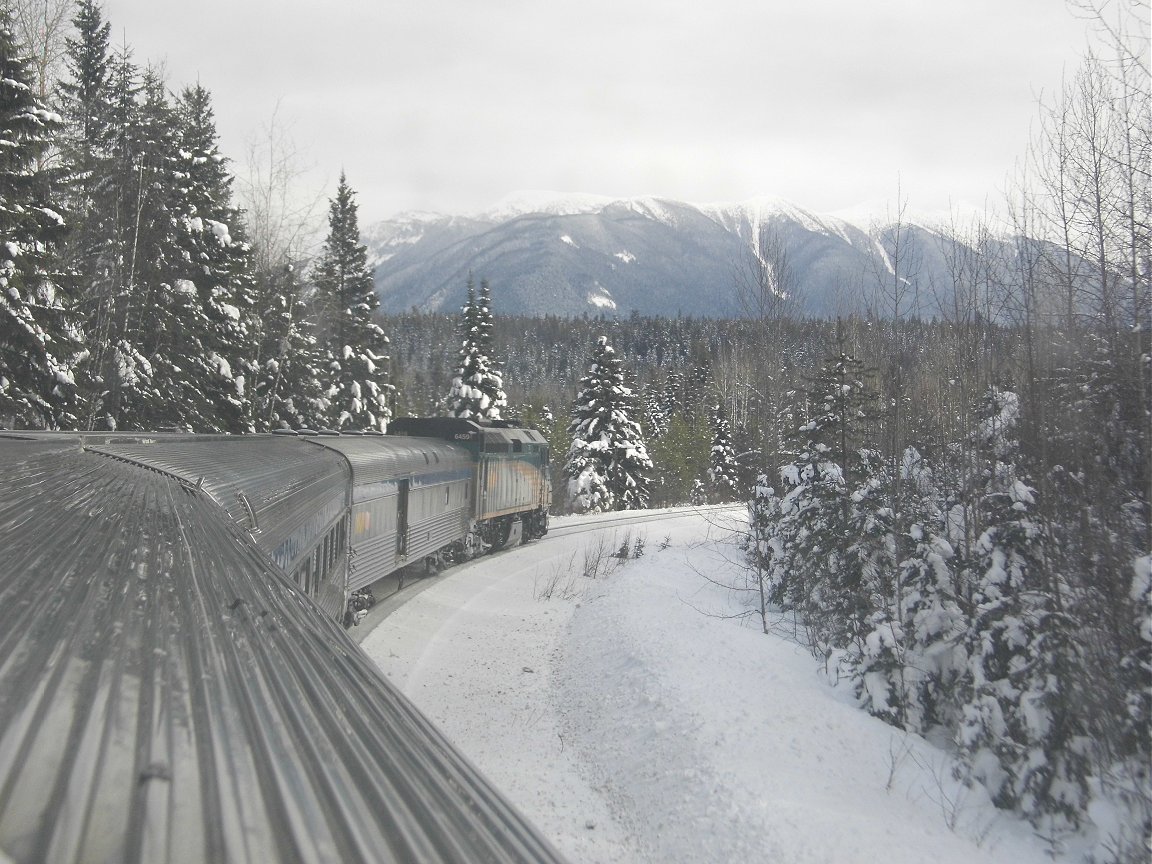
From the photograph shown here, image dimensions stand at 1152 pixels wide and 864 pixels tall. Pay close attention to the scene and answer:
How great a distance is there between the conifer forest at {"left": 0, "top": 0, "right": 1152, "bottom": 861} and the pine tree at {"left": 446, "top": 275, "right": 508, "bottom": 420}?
420 inches

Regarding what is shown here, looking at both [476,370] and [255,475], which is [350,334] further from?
[255,475]

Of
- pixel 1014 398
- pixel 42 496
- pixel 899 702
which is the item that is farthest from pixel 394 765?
pixel 1014 398

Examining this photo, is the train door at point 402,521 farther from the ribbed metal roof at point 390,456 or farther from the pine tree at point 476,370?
the pine tree at point 476,370

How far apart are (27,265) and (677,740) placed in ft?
45.0

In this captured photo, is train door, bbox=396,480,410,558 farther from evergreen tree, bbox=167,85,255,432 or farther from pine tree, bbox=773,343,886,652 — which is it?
evergreen tree, bbox=167,85,255,432

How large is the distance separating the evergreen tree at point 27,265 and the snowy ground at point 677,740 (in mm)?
7808

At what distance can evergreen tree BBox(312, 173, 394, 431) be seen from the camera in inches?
1348

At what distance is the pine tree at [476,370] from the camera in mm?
38375

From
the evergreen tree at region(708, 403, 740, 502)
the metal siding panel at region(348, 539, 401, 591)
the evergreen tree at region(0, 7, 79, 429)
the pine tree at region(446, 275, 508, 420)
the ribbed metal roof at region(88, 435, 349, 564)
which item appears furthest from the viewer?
the evergreen tree at region(708, 403, 740, 502)

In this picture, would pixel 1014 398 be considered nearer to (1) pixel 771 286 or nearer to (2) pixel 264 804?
(1) pixel 771 286

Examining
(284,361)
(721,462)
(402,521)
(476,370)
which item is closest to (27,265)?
(402,521)

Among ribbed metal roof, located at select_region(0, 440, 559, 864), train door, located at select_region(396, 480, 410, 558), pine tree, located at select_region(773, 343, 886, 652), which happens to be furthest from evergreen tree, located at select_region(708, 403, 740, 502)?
ribbed metal roof, located at select_region(0, 440, 559, 864)

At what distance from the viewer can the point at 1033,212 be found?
28.6ft

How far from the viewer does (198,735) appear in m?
1.15
